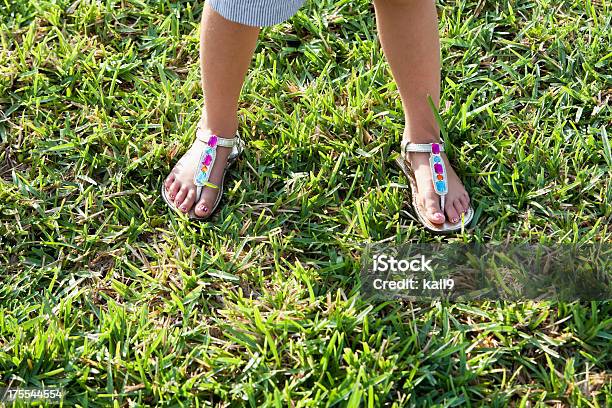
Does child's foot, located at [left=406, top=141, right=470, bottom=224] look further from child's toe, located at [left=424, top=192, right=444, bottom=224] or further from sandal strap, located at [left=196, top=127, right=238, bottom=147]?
sandal strap, located at [left=196, top=127, right=238, bottom=147]

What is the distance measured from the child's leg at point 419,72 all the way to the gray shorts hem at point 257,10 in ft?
1.04

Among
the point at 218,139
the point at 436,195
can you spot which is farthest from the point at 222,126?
the point at 436,195

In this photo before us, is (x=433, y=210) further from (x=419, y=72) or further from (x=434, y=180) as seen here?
(x=419, y=72)

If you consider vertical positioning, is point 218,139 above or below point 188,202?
above

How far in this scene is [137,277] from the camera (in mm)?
2275

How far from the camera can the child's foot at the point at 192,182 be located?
2.37 m

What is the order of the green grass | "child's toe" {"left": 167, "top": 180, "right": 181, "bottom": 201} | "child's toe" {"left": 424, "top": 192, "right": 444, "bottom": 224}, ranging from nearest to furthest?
the green grass < "child's toe" {"left": 424, "top": 192, "right": 444, "bottom": 224} < "child's toe" {"left": 167, "top": 180, "right": 181, "bottom": 201}

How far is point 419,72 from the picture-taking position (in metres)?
2.23

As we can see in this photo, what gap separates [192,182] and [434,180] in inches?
29.4

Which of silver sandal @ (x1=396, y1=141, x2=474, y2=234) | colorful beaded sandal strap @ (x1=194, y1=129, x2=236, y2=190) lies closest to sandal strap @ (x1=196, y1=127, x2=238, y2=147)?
colorful beaded sandal strap @ (x1=194, y1=129, x2=236, y2=190)

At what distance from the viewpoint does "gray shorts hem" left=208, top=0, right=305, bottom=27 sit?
6.15 ft

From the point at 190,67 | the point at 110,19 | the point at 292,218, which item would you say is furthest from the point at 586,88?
the point at 110,19

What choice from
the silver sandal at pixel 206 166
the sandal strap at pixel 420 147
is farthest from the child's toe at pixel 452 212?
the silver sandal at pixel 206 166

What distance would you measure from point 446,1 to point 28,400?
1966 millimetres
